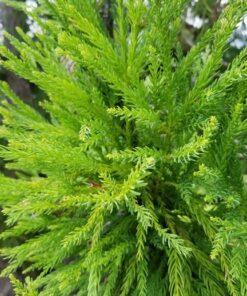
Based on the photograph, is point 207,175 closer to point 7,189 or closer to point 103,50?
point 103,50

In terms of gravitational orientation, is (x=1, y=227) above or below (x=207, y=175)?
below

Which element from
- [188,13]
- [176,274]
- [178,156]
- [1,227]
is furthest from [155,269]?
[188,13]

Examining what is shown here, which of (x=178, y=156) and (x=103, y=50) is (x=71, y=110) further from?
(x=178, y=156)

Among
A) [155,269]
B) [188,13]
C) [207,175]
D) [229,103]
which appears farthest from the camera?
[188,13]

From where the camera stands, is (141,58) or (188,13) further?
(188,13)

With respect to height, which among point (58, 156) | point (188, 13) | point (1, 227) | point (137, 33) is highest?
point (188, 13)

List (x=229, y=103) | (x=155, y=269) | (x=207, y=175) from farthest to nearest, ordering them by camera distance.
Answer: (x=155, y=269)
(x=229, y=103)
(x=207, y=175)

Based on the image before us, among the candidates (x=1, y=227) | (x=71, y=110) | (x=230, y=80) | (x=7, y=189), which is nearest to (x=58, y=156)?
(x=7, y=189)
